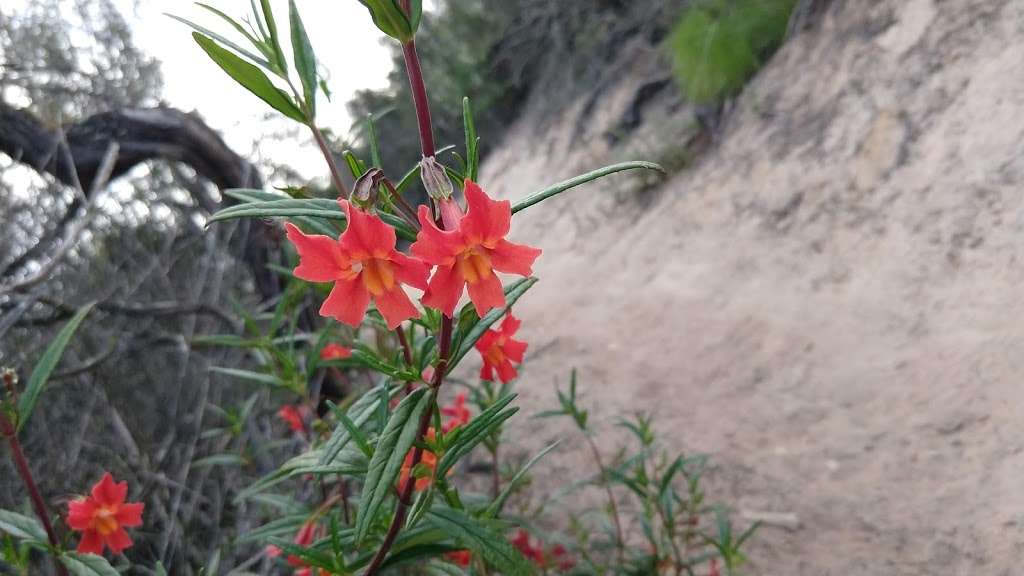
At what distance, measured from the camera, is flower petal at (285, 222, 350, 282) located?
2.81ft

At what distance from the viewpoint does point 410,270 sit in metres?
0.87

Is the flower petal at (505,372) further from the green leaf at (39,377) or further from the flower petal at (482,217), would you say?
the green leaf at (39,377)

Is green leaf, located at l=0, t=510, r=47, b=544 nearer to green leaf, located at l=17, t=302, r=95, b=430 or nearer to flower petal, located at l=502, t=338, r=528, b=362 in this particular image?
green leaf, located at l=17, t=302, r=95, b=430

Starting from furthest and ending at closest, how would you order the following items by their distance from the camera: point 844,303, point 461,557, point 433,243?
point 844,303 → point 461,557 → point 433,243

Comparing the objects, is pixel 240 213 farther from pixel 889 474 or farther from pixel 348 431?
pixel 889 474

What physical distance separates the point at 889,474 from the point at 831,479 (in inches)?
7.5

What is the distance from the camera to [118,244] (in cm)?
319

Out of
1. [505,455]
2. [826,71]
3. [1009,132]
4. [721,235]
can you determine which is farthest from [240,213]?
[826,71]

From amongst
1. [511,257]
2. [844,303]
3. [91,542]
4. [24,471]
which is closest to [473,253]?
[511,257]

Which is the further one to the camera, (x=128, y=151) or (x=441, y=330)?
(x=128, y=151)

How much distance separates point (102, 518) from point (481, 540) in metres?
0.88

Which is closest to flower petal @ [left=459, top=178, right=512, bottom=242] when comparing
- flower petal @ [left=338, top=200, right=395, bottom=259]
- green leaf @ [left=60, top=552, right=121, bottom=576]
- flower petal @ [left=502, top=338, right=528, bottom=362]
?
flower petal @ [left=338, top=200, right=395, bottom=259]

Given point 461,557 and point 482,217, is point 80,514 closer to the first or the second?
point 461,557

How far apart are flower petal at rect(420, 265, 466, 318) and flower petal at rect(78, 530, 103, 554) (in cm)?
110
